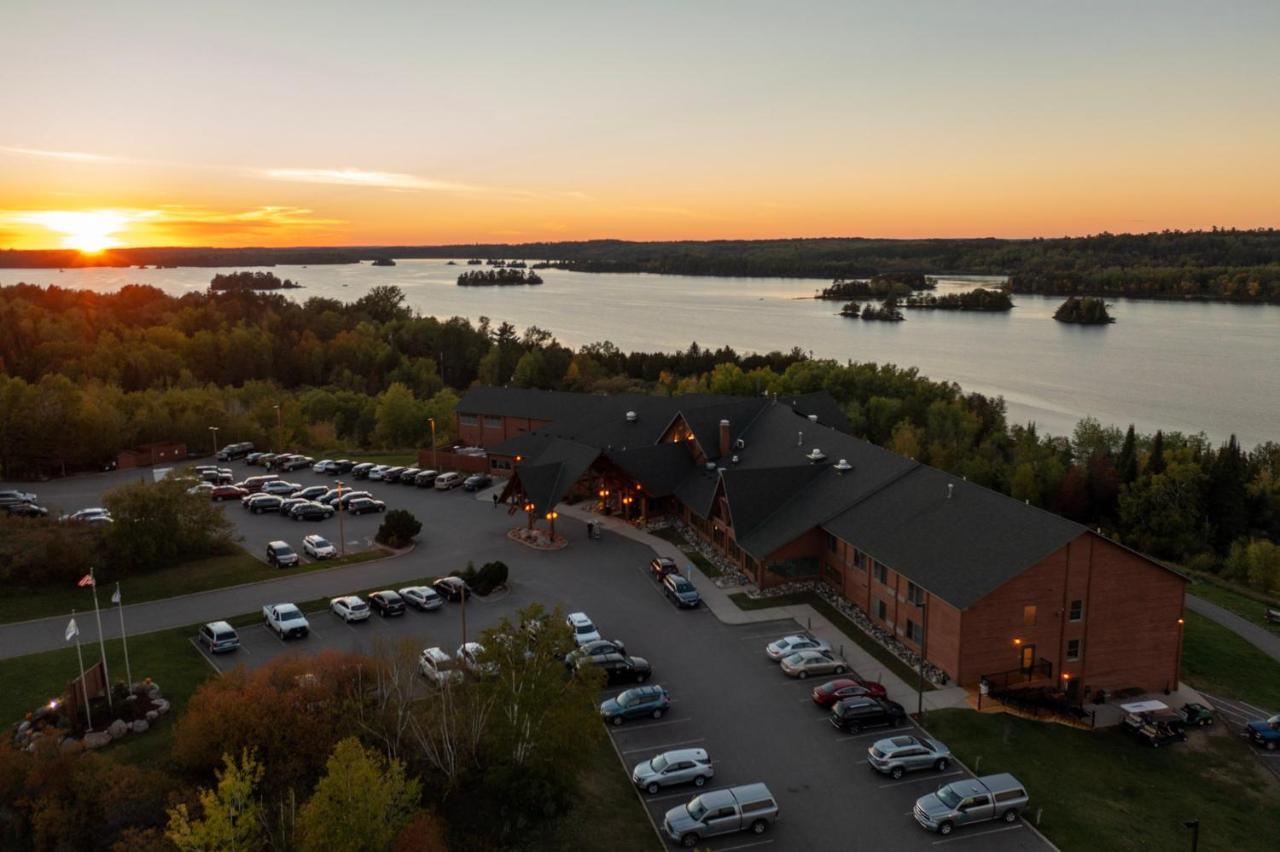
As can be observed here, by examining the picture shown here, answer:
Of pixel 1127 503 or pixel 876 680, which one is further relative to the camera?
pixel 1127 503

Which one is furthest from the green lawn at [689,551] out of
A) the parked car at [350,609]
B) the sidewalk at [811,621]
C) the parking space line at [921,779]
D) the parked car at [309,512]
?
the parked car at [309,512]

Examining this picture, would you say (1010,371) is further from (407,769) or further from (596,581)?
(407,769)

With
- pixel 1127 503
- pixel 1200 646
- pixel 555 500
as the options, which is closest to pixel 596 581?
pixel 555 500

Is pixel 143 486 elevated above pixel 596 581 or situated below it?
above

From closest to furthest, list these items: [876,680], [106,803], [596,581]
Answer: [106,803] → [876,680] → [596,581]

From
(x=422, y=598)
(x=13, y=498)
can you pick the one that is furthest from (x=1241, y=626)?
(x=13, y=498)

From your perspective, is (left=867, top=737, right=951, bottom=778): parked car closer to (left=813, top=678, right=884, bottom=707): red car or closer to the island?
(left=813, top=678, right=884, bottom=707): red car
